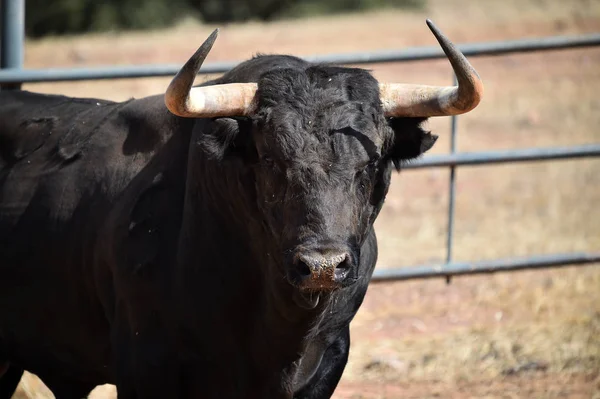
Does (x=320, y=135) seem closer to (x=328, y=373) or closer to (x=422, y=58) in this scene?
(x=328, y=373)

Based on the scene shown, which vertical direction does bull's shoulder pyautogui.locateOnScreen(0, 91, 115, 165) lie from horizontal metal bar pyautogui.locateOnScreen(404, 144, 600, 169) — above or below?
above

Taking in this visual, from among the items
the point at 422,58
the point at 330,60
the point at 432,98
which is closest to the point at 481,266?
the point at 422,58

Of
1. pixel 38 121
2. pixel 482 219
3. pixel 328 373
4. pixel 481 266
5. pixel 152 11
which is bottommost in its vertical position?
pixel 482 219

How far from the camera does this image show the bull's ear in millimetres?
4168

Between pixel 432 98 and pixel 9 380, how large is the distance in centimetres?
284

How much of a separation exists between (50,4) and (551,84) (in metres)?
13.7

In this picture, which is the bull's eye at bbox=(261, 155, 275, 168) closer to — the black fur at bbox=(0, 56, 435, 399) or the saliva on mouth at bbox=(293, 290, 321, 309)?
the black fur at bbox=(0, 56, 435, 399)

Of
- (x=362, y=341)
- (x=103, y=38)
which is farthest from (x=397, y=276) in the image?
(x=103, y=38)

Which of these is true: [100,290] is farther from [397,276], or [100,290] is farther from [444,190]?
[444,190]

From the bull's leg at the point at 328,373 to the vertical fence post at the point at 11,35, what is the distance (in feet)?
8.89

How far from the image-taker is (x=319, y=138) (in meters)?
3.79

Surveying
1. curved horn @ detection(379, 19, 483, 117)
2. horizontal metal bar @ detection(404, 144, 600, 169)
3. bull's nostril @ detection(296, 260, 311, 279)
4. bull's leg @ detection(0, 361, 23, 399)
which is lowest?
bull's leg @ detection(0, 361, 23, 399)

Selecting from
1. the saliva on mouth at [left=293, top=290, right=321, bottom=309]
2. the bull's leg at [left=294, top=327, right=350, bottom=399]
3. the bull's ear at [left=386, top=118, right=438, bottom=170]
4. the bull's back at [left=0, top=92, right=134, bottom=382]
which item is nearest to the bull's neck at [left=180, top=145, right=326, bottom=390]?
the saliva on mouth at [left=293, top=290, right=321, bottom=309]

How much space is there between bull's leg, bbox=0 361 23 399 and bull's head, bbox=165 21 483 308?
2130mm
